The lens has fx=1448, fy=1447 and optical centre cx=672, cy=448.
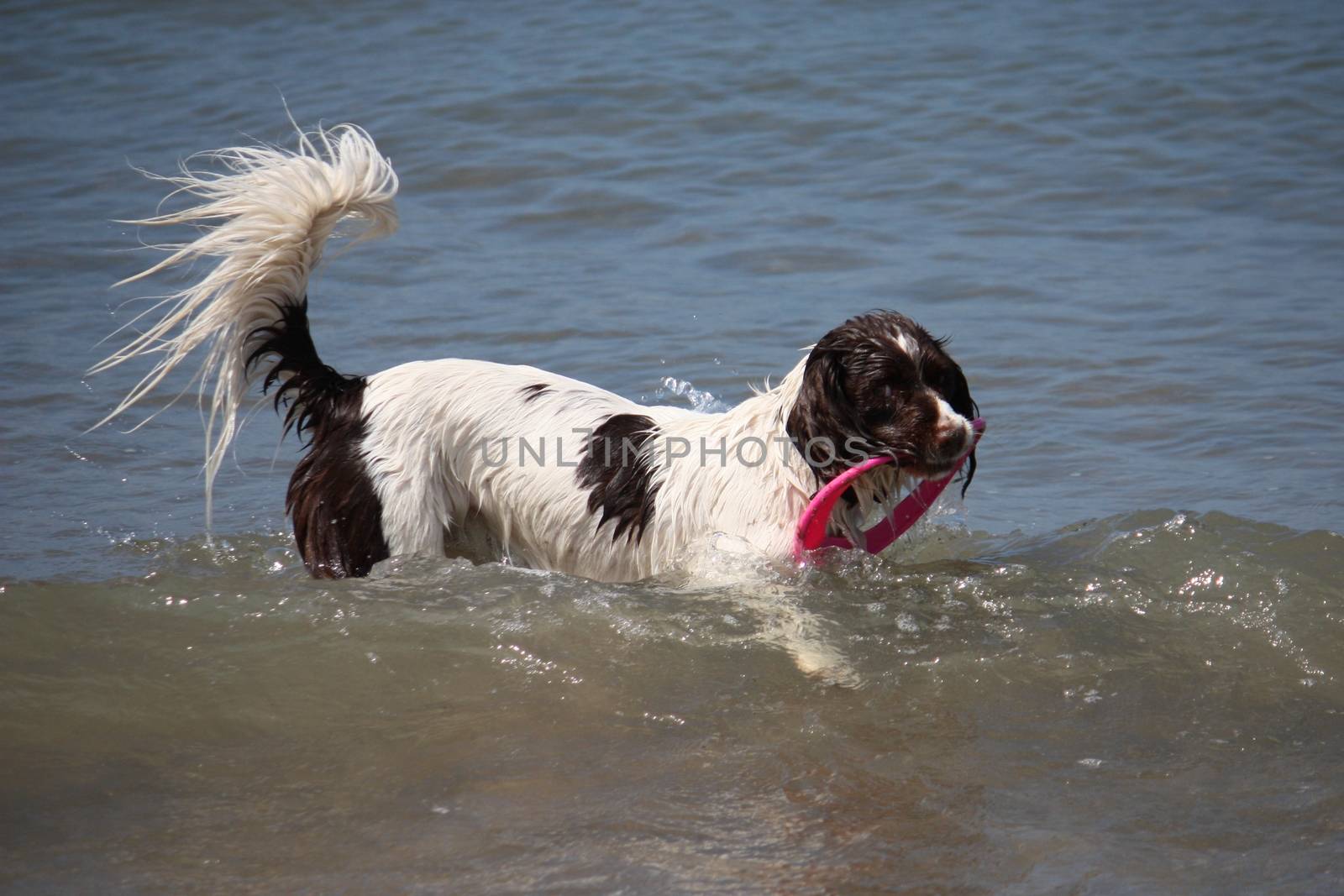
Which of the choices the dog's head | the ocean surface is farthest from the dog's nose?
the ocean surface

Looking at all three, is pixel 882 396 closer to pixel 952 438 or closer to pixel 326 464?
pixel 952 438

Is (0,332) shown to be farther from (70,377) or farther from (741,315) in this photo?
(741,315)

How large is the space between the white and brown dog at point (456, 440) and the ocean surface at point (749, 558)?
150 mm

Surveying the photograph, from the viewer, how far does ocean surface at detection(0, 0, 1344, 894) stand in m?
3.42

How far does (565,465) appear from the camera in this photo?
469 centimetres

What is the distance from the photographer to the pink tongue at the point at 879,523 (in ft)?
14.2

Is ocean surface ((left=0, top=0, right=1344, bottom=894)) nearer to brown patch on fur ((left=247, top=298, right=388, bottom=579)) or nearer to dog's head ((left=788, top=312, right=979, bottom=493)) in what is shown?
brown patch on fur ((left=247, top=298, right=388, bottom=579))

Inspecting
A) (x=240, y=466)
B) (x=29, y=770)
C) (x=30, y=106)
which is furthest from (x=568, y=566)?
(x=30, y=106)

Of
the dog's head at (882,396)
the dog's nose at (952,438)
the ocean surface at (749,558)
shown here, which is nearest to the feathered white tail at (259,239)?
the ocean surface at (749,558)

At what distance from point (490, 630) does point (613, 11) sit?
1238 cm

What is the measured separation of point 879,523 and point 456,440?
140cm

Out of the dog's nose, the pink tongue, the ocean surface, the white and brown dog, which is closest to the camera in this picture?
the ocean surface

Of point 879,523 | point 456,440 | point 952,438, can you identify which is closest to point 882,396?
point 952,438

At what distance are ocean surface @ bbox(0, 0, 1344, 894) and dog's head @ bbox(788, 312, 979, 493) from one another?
0.48 m
